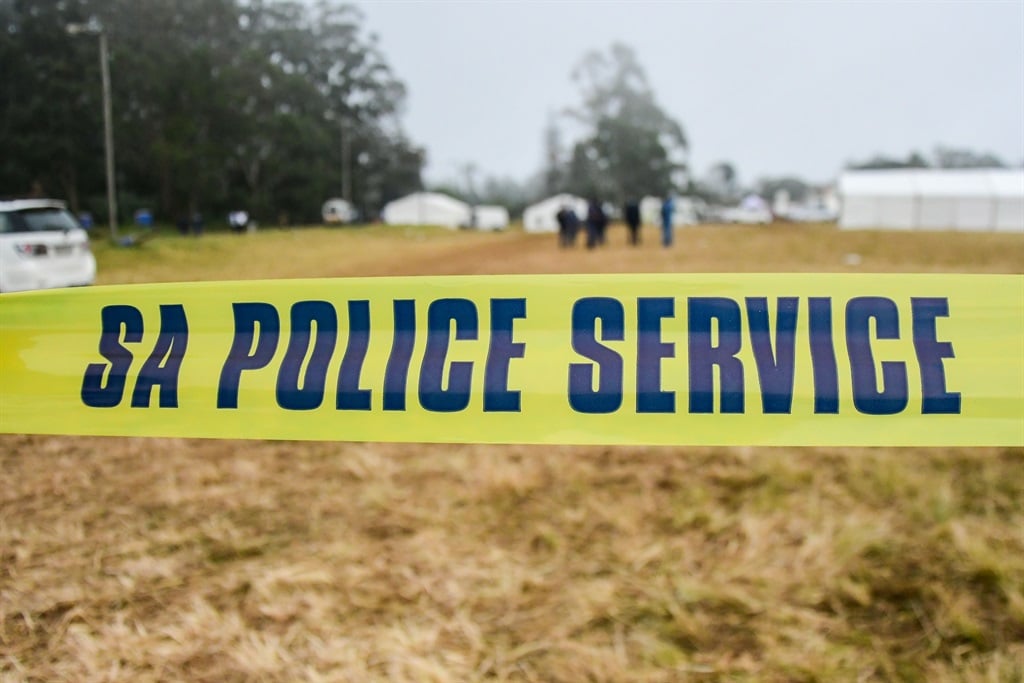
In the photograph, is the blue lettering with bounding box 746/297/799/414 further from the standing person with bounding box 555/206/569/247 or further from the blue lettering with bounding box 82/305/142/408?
the standing person with bounding box 555/206/569/247

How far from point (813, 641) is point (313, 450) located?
2711 mm

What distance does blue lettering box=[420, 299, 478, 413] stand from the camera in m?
2.13

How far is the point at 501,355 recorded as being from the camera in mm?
2152

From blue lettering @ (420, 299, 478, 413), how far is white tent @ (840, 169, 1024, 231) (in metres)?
33.5

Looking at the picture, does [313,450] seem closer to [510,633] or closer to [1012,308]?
[510,633]

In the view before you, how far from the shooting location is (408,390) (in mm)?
2145

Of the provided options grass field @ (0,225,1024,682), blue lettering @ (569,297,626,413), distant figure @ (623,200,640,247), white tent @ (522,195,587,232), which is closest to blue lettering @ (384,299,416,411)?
blue lettering @ (569,297,626,413)

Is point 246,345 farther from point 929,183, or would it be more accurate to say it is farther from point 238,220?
point 929,183

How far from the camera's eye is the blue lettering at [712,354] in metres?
2.07

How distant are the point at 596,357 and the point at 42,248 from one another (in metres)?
3.13

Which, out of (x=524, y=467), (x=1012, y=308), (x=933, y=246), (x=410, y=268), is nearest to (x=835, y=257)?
(x=933, y=246)

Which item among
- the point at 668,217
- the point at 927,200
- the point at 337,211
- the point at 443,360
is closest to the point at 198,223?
the point at 337,211

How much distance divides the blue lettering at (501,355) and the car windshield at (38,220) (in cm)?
249

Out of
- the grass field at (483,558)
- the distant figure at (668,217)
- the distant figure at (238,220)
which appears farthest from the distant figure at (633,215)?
the distant figure at (238,220)
